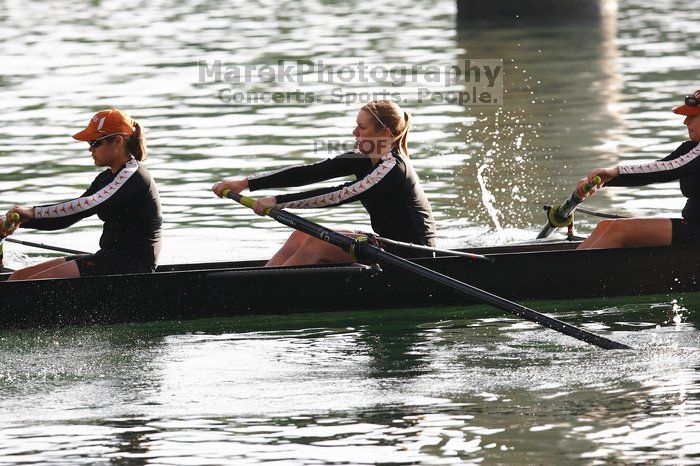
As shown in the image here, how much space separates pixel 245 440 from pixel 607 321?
351 cm

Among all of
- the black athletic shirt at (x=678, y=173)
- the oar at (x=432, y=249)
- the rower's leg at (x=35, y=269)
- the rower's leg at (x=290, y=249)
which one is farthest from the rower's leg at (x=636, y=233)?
the rower's leg at (x=35, y=269)

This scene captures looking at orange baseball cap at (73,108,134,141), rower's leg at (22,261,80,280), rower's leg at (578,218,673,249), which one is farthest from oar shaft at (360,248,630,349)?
rower's leg at (22,261,80,280)

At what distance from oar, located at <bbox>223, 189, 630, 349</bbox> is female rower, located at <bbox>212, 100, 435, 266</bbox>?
0.29m

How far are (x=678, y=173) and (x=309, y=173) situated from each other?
8.80 ft

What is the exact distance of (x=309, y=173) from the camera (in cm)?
1082

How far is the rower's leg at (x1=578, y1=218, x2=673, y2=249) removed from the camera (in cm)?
1098

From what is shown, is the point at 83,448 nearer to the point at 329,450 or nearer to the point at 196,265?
the point at 329,450

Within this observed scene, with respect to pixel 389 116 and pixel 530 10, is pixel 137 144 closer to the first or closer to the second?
pixel 389 116

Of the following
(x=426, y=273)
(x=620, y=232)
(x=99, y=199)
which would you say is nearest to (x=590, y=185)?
(x=620, y=232)

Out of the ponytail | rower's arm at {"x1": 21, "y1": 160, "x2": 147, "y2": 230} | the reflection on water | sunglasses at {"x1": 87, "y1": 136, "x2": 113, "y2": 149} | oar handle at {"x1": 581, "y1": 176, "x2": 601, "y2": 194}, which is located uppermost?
sunglasses at {"x1": 87, "y1": 136, "x2": 113, "y2": 149}

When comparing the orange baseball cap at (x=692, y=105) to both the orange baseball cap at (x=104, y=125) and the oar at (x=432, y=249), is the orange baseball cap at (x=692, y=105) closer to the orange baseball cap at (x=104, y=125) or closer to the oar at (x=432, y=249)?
the oar at (x=432, y=249)

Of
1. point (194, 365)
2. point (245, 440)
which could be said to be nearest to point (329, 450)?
point (245, 440)

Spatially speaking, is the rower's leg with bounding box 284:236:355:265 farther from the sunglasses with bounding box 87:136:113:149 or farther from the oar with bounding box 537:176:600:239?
the oar with bounding box 537:176:600:239

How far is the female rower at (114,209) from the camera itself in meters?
10.1
